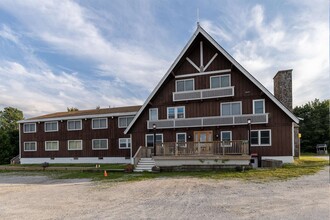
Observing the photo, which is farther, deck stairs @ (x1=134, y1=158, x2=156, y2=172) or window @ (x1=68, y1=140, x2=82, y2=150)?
window @ (x1=68, y1=140, x2=82, y2=150)

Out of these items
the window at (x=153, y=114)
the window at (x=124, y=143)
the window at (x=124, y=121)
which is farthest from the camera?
the window at (x=124, y=121)

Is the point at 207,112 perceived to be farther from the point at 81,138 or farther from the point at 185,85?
the point at 81,138

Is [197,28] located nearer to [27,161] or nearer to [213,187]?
[213,187]

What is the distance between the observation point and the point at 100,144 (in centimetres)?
2761

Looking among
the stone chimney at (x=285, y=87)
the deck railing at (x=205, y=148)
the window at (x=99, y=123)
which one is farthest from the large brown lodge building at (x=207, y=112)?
the deck railing at (x=205, y=148)

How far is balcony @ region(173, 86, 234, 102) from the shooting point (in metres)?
20.7

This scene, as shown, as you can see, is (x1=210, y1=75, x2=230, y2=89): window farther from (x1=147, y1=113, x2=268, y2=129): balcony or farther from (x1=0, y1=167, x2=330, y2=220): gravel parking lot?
(x1=0, y1=167, x2=330, y2=220): gravel parking lot

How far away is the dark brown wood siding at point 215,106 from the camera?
19.5m

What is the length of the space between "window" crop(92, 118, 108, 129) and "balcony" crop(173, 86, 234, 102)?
9.43 meters

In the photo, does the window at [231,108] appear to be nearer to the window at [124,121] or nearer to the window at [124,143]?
the window at [124,121]

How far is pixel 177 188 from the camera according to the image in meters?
11.3

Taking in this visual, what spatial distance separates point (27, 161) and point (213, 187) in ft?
91.4

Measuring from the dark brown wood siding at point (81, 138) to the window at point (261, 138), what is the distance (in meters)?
12.8

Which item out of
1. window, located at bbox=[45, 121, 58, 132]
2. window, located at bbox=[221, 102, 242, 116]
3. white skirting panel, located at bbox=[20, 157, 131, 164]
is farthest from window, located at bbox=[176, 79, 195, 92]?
window, located at bbox=[45, 121, 58, 132]
